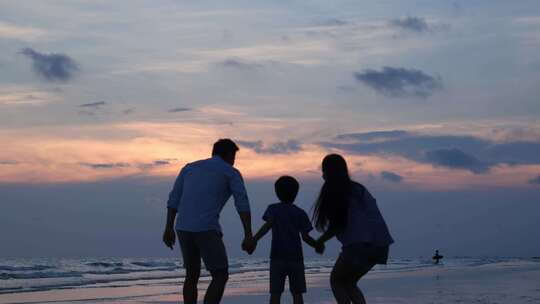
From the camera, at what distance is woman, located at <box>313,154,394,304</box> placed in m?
7.07

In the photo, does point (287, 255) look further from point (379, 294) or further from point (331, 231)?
point (379, 294)

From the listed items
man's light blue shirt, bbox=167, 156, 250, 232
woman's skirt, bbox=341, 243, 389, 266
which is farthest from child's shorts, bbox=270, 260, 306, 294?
woman's skirt, bbox=341, 243, 389, 266

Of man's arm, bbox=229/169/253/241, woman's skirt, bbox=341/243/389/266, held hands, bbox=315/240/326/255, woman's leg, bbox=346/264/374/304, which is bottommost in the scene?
woman's leg, bbox=346/264/374/304

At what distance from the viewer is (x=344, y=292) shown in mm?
7180

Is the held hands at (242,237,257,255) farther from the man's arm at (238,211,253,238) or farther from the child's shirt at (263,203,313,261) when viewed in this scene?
the child's shirt at (263,203,313,261)

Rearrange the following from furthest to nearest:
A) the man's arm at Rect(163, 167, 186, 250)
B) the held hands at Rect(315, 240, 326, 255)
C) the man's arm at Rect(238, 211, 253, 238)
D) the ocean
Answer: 1. the ocean
2. the man's arm at Rect(163, 167, 186, 250)
3. the man's arm at Rect(238, 211, 253, 238)
4. the held hands at Rect(315, 240, 326, 255)

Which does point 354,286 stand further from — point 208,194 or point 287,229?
point 208,194

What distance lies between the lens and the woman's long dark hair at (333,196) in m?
7.12

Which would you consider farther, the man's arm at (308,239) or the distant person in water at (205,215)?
the man's arm at (308,239)

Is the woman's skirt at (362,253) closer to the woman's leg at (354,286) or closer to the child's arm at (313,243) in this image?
the woman's leg at (354,286)

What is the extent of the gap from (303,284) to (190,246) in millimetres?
1346

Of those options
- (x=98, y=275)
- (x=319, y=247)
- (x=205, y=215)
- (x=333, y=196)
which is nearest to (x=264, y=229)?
(x=205, y=215)

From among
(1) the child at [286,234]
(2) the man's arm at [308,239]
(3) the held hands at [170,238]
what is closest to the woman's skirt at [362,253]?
(2) the man's arm at [308,239]

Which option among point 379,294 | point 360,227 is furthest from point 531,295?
point 360,227
